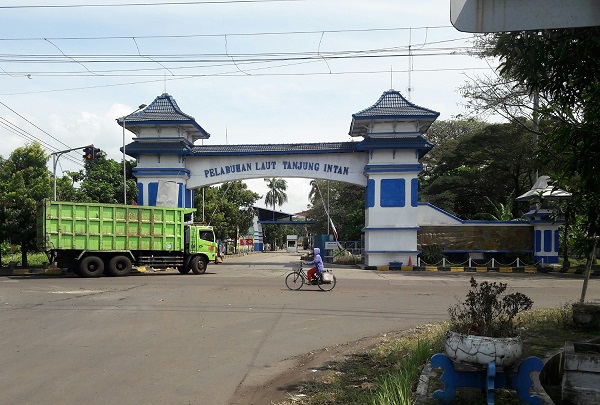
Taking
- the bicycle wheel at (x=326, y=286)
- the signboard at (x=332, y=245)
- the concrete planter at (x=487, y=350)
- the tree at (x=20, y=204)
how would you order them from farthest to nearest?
the signboard at (x=332, y=245) < the tree at (x=20, y=204) < the bicycle wheel at (x=326, y=286) < the concrete planter at (x=487, y=350)

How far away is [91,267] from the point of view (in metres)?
23.4

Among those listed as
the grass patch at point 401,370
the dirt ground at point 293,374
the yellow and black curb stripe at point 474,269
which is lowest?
the yellow and black curb stripe at point 474,269

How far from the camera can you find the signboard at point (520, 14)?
346 centimetres

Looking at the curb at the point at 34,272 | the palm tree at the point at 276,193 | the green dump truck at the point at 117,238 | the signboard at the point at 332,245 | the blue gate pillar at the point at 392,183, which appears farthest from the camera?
the palm tree at the point at 276,193

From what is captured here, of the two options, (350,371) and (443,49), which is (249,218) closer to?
(443,49)

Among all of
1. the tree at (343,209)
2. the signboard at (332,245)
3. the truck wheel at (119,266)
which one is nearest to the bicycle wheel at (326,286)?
the truck wheel at (119,266)

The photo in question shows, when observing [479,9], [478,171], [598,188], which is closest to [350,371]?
[598,188]

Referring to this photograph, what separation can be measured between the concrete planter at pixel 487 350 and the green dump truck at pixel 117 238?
813 inches

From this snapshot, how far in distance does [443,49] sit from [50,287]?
15.1 meters

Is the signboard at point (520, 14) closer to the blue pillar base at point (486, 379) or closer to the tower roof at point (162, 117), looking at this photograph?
the blue pillar base at point (486, 379)

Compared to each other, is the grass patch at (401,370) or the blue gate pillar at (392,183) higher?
the blue gate pillar at (392,183)

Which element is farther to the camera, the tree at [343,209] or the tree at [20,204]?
the tree at [343,209]

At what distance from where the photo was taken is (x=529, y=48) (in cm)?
573

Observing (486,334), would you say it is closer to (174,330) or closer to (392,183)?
(174,330)
